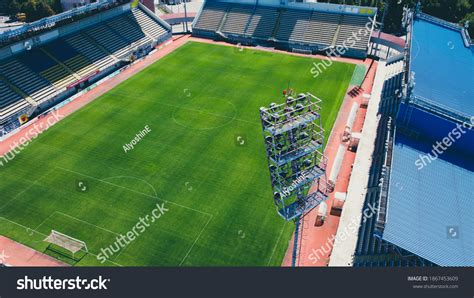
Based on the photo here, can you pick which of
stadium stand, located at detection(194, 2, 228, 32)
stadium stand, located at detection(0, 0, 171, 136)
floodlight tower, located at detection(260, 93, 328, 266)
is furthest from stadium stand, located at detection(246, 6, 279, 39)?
floodlight tower, located at detection(260, 93, 328, 266)

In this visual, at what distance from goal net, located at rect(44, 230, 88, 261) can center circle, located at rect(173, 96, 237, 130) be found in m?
25.4

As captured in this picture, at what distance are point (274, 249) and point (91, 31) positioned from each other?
65040 mm

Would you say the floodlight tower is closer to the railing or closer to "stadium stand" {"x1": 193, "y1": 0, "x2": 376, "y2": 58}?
the railing

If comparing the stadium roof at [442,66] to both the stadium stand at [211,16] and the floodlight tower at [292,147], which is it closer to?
the floodlight tower at [292,147]

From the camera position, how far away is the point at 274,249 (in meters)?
40.0

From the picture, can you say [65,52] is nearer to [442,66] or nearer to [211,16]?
[211,16]

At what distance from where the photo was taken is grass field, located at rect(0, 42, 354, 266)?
40.8 meters

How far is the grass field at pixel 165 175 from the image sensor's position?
134 feet

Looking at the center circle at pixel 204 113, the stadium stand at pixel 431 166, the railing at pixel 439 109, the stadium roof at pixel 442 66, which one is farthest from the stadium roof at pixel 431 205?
the center circle at pixel 204 113

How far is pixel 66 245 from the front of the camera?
→ 39.3 meters

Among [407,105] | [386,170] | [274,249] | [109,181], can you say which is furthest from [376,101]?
[109,181]

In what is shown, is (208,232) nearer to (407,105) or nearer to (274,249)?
(274,249)

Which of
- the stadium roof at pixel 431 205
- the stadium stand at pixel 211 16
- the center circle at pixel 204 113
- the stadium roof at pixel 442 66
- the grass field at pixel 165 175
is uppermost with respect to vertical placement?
the stadium roof at pixel 442 66

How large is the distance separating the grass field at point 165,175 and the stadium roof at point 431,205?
12308 millimetres
